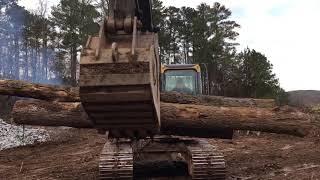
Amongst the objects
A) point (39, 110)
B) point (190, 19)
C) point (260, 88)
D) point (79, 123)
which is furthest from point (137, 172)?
point (190, 19)

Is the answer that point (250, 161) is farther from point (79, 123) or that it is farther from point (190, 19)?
point (190, 19)

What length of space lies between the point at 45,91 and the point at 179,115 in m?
2.44

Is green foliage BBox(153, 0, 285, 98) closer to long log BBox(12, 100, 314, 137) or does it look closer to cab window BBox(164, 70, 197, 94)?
cab window BBox(164, 70, 197, 94)

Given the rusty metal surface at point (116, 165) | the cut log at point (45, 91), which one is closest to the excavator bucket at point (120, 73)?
the rusty metal surface at point (116, 165)

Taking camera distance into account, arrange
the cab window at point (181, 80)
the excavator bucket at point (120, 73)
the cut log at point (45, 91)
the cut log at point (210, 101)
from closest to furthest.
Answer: the excavator bucket at point (120, 73)
the cut log at point (45, 91)
the cut log at point (210, 101)
the cab window at point (181, 80)

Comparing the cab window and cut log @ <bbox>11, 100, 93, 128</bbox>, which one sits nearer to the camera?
cut log @ <bbox>11, 100, 93, 128</bbox>

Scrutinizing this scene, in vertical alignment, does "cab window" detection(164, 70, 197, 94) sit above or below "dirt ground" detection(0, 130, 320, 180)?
above

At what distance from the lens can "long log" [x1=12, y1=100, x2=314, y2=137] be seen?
887 cm

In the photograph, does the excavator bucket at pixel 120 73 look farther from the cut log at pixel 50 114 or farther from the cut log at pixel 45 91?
the cut log at pixel 45 91

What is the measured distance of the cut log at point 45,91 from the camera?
920 centimetres

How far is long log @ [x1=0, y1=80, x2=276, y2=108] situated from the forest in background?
927 inches

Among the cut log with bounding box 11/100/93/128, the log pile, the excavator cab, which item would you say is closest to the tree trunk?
the excavator cab

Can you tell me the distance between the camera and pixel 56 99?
924 centimetres

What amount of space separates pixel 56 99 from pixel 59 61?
135 feet
